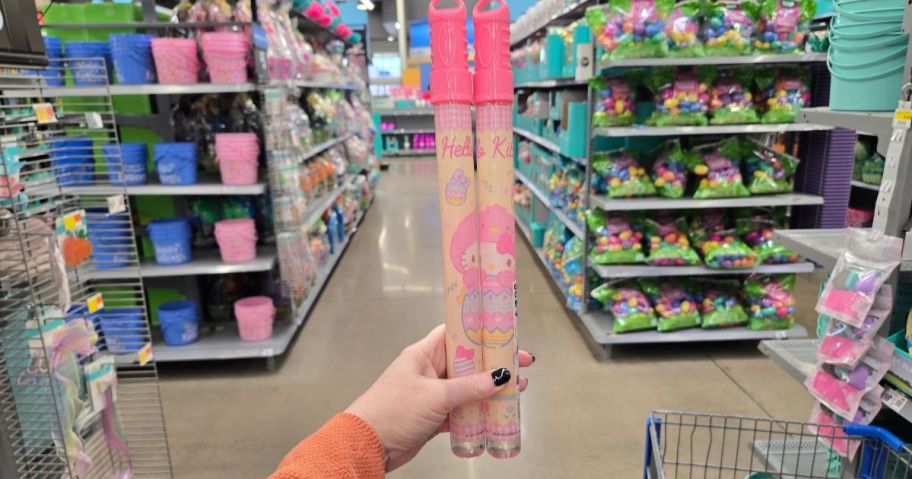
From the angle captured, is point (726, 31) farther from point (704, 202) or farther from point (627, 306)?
point (627, 306)

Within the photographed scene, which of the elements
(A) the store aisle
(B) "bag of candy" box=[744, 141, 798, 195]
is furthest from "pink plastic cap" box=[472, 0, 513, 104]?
(B) "bag of candy" box=[744, 141, 798, 195]

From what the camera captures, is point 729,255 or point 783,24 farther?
point 729,255

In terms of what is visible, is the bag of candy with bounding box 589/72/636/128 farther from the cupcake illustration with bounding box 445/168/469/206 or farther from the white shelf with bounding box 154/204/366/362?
the cupcake illustration with bounding box 445/168/469/206

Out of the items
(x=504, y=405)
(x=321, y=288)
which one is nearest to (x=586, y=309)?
(x=321, y=288)

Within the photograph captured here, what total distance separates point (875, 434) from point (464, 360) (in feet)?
3.00

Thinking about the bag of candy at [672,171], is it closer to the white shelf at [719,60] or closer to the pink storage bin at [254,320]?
the white shelf at [719,60]

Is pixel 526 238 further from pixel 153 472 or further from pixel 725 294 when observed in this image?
pixel 153 472

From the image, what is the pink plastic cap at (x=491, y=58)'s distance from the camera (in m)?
0.87

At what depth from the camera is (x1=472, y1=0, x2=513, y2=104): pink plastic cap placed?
87 centimetres

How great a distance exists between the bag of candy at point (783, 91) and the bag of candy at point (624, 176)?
68 centimetres

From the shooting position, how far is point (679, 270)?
3186mm

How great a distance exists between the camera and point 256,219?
365 centimetres

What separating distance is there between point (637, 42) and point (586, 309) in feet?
5.26

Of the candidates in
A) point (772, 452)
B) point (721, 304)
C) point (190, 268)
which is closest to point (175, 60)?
point (190, 268)
